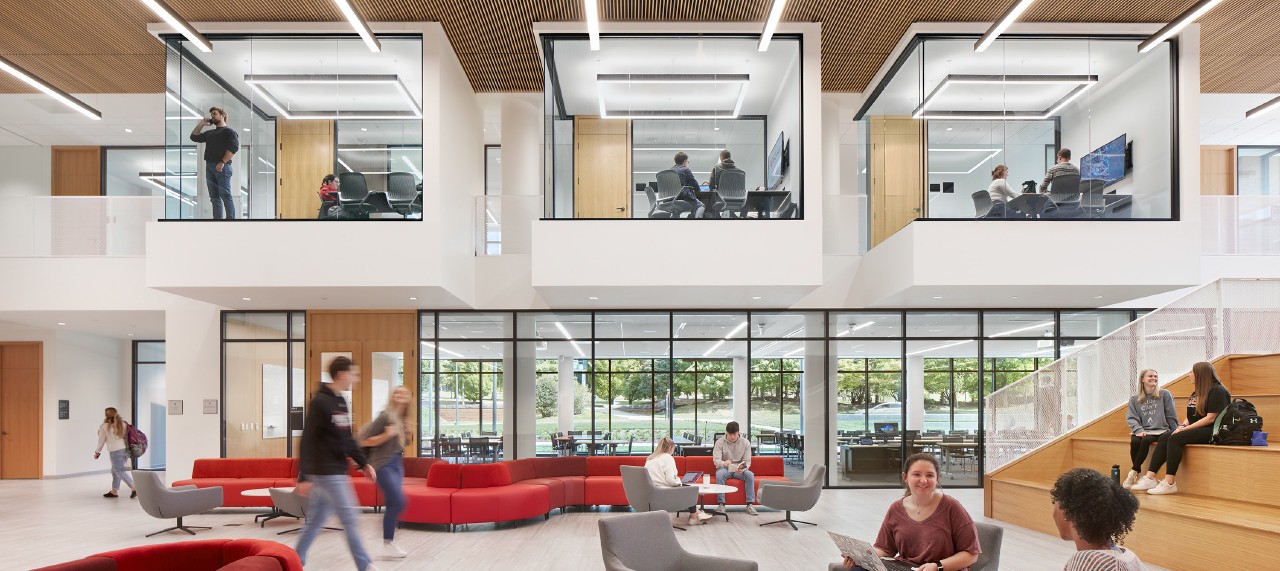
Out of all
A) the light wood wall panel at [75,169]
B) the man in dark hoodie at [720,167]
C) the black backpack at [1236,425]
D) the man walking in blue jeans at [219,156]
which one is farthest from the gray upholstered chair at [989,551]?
the light wood wall panel at [75,169]

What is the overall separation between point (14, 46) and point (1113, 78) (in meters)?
15.0

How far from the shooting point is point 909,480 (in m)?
4.34

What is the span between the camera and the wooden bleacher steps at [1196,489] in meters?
6.03

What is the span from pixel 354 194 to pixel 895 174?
24.6ft

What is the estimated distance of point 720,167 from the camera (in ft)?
36.0

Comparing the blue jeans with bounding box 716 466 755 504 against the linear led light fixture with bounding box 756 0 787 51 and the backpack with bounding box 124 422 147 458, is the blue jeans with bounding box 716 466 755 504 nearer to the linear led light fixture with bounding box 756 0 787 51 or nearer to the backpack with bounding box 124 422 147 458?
the linear led light fixture with bounding box 756 0 787 51

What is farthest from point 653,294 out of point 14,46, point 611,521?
point 14,46

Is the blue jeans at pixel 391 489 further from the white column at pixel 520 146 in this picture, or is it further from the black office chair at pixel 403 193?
the white column at pixel 520 146

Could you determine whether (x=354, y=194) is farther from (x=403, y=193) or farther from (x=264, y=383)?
(x=264, y=383)

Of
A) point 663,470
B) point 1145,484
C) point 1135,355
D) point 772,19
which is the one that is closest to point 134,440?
point 663,470

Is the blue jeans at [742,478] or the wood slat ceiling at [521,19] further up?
the wood slat ceiling at [521,19]

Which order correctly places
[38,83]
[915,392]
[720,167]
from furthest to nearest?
[915,392]
[720,167]
[38,83]

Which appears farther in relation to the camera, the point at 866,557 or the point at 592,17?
the point at 592,17

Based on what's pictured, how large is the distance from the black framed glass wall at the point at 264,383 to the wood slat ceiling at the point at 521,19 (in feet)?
13.8
